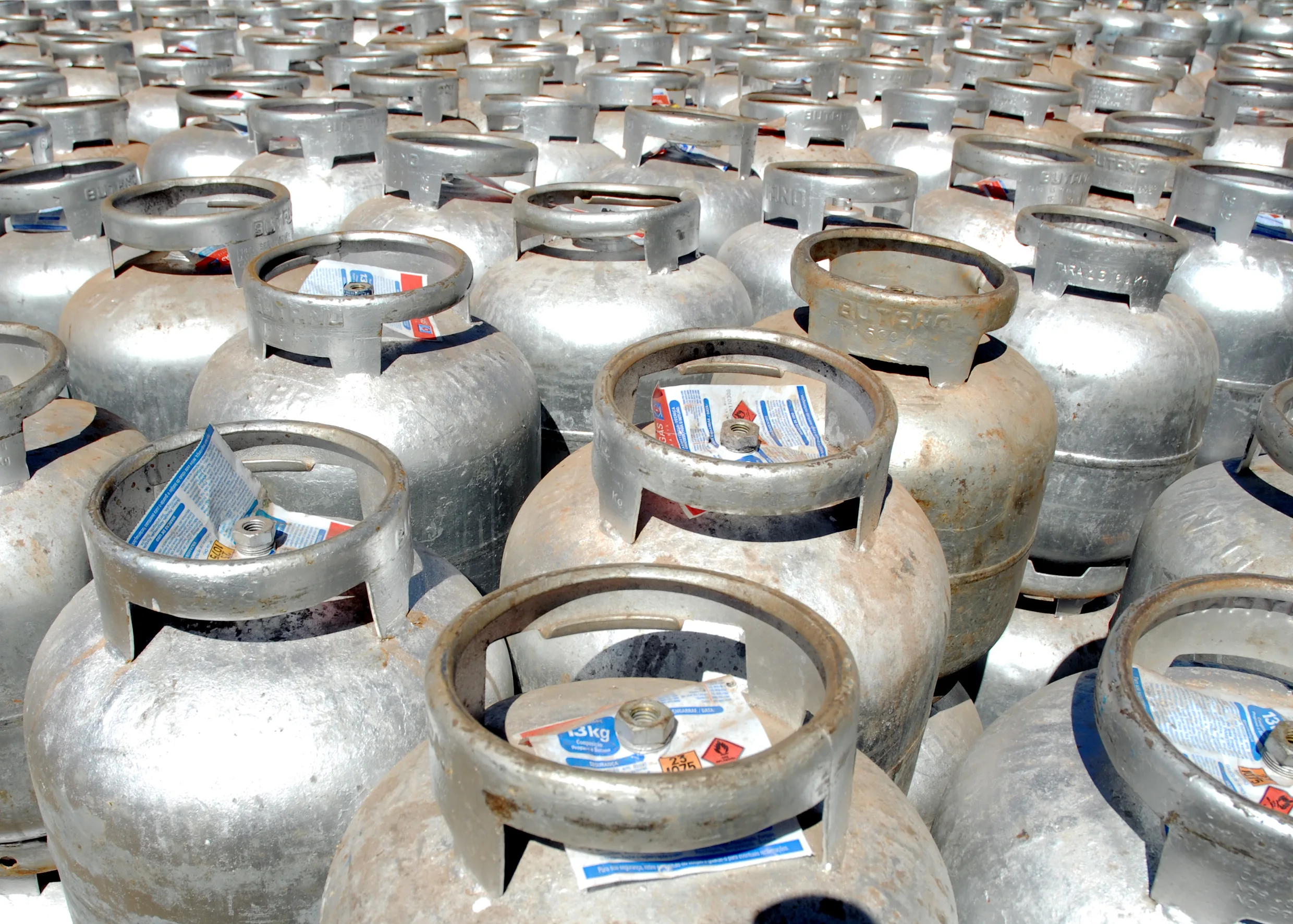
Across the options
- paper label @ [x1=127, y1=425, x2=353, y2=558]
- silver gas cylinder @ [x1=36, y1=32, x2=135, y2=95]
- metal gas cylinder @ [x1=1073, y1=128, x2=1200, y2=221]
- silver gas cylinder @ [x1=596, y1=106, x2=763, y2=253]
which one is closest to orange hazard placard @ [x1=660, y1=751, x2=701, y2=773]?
paper label @ [x1=127, y1=425, x2=353, y2=558]

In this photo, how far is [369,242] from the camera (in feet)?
8.72

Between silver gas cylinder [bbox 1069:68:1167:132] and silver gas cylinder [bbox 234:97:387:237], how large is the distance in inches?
145

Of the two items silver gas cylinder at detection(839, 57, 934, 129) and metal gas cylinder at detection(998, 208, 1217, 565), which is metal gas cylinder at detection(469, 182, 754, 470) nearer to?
metal gas cylinder at detection(998, 208, 1217, 565)

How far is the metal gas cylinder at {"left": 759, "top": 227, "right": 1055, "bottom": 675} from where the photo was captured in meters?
2.15

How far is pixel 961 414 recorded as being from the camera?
2.18m

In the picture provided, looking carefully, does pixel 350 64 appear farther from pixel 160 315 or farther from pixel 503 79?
pixel 160 315

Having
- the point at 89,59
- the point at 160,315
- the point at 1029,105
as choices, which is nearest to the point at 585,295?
the point at 160,315

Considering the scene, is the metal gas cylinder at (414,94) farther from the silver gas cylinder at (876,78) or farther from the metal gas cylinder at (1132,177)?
the metal gas cylinder at (1132,177)

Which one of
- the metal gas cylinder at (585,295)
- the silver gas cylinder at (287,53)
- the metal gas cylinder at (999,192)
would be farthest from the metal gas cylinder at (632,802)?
the silver gas cylinder at (287,53)

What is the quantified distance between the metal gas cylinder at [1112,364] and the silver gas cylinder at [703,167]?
4.06 feet

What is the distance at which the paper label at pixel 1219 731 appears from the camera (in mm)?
1350

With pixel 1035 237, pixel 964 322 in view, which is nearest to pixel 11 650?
pixel 964 322

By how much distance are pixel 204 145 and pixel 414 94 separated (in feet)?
3.08

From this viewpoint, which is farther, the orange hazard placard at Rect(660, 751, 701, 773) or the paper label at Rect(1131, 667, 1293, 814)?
the paper label at Rect(1131, 667, 1293, 814)
